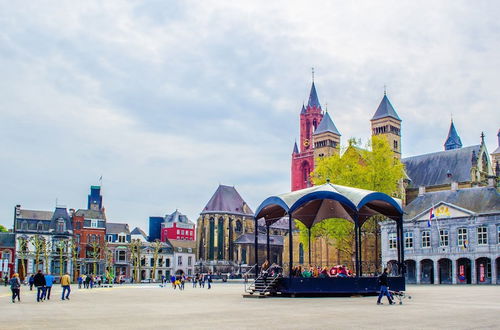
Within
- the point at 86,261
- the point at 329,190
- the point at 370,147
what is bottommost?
the point at 86,261

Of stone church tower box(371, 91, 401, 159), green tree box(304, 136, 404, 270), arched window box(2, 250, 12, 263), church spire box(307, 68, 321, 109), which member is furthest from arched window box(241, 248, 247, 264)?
green tree box(304, 136, 404, 270)

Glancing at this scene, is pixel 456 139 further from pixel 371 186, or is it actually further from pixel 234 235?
pixel 371 186

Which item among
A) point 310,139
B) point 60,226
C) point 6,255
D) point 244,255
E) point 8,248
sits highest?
point 310,139

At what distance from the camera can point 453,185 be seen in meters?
67.1

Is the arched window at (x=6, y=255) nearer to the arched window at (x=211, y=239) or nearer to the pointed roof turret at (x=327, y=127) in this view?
the arched window at (x=211, y=239)

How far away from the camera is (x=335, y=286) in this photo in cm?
3212

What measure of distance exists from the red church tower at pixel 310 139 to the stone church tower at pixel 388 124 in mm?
9599

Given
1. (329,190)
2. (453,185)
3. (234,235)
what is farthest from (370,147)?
(234,235)

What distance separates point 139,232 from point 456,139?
3030 inches

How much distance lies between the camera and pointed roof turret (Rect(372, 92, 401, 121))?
4397 inches

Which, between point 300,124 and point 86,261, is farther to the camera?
point 300,124

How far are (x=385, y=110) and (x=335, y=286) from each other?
277ft

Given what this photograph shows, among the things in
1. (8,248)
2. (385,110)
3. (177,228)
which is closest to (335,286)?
(8,248)

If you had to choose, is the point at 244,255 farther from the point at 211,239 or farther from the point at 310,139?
the point at 310,139
